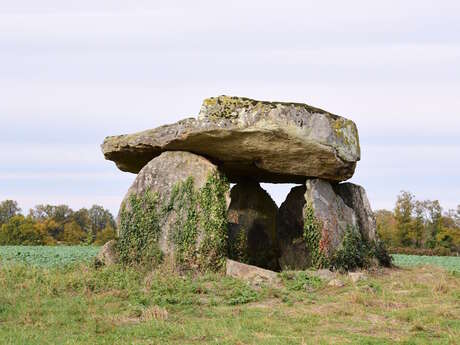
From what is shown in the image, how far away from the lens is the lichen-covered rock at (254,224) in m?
20.6

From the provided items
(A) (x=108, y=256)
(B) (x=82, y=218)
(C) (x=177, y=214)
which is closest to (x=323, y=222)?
(C) (x=177, y=214)

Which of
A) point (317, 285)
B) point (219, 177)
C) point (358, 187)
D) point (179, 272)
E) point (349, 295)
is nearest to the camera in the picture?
point (349, 295)

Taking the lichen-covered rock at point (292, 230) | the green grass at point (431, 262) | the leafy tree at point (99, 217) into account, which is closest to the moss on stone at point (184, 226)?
the lichen-covered rock at point (292, 230)

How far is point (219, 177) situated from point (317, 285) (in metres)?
4.09

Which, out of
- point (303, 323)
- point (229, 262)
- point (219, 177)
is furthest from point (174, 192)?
point (303, 323)

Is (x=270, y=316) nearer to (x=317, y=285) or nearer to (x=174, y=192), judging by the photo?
(x=317, y=285)

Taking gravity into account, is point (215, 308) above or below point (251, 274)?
below

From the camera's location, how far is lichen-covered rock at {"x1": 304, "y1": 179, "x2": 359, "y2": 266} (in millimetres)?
17703

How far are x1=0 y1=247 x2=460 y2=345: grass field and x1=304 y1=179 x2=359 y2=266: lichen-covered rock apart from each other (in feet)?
4.46

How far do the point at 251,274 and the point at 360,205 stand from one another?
530cm

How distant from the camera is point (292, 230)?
20766 millimetres

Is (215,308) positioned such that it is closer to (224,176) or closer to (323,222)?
(224,176)

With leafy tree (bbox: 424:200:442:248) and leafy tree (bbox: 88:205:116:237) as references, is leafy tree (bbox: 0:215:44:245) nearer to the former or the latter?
leafy tree (bbox: 88:205:116:237)

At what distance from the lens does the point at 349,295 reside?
1393cm
